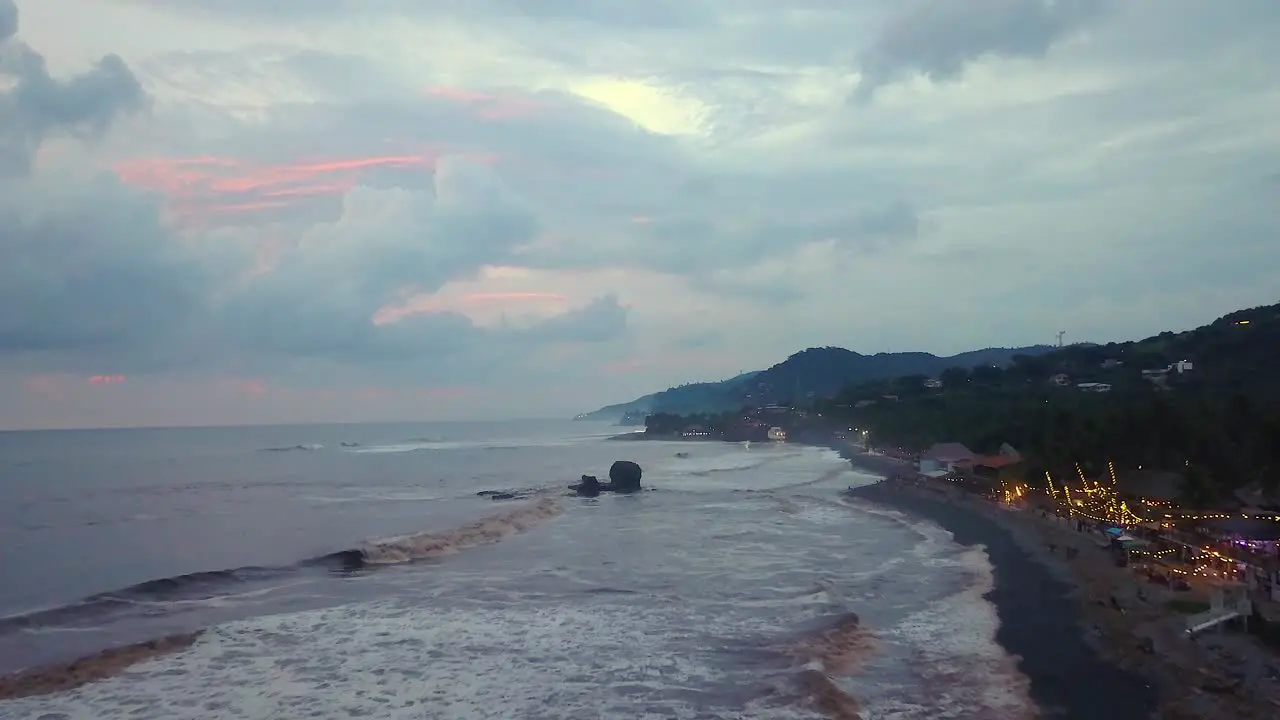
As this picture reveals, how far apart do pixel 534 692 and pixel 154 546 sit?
31088 mm

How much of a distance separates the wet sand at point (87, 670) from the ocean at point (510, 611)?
51 cm

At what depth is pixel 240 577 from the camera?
3155 centimetres

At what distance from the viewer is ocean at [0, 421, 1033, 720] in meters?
17.2


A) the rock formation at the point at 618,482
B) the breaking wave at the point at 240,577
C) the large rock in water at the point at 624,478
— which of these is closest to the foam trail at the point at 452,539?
the breaking wave at the point at 240,577

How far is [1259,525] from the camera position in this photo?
2708 centimetres

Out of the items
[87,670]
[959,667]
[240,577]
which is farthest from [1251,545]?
[240,577]

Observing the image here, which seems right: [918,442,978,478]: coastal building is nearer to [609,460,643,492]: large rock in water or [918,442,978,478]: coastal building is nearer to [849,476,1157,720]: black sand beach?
[609,460,643,492]: large rock in water

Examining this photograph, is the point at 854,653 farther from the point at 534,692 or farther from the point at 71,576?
the point at 71,576

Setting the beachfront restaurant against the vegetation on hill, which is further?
the vegetation on hill

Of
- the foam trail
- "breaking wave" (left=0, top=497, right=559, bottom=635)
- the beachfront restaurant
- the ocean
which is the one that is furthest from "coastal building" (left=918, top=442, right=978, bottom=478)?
the beachfront restaurant

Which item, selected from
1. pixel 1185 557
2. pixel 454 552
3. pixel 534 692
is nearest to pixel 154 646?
pixel 534 692

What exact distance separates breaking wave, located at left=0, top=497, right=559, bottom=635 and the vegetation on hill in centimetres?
3099

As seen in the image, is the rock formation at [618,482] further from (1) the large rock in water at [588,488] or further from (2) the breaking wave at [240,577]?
(2) the breaking wave at [240,577]

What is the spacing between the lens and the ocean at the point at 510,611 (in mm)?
17172
